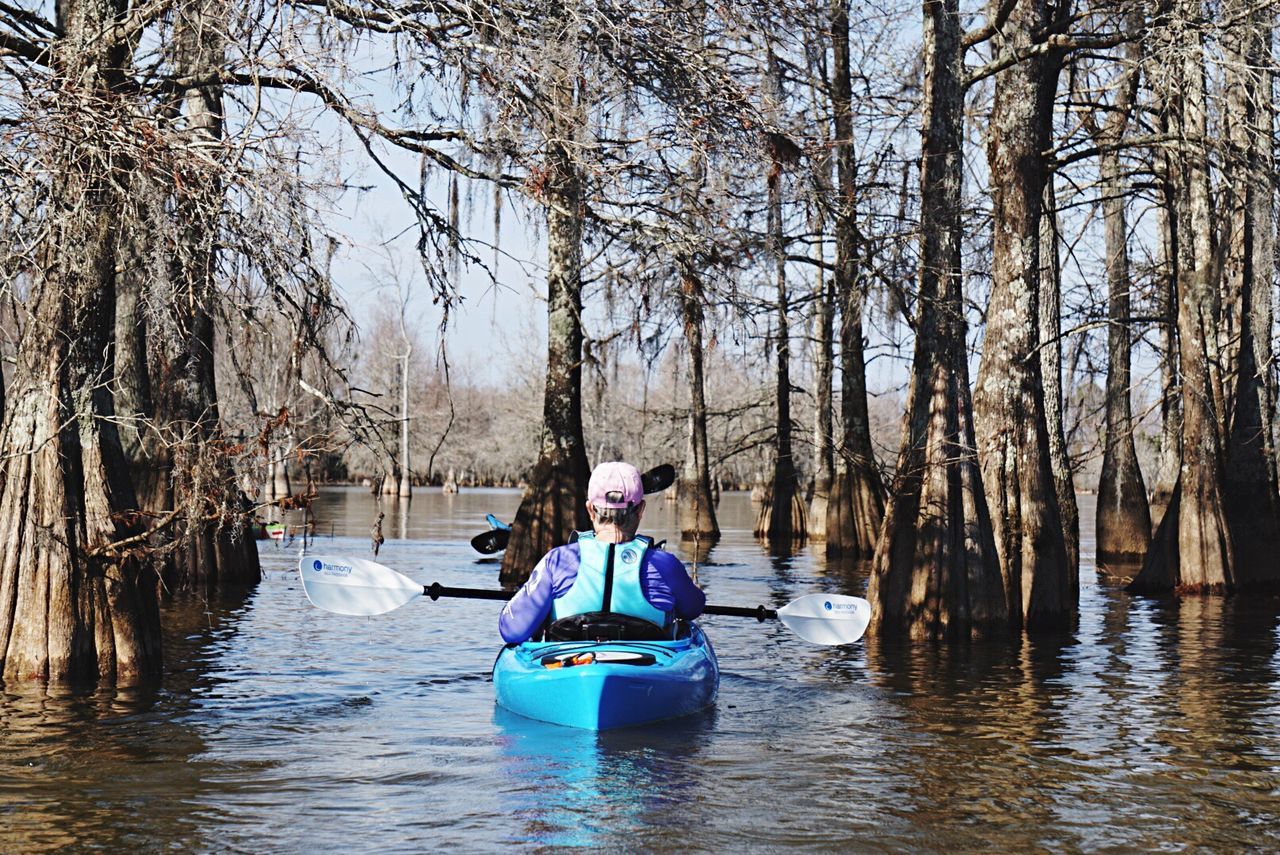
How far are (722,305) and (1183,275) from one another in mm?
→ 9568

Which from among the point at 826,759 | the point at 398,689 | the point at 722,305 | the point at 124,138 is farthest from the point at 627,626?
the point at 124,138

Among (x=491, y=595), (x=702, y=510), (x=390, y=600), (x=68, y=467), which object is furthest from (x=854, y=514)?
(x=68, y=467)

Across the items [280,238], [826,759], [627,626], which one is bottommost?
[826,759]

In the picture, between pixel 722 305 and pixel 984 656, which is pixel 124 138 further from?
pixel 984 656

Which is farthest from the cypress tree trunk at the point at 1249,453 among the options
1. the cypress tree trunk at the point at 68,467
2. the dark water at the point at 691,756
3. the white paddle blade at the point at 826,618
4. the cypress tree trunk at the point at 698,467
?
the cypress tree trunk at the point at 68,467

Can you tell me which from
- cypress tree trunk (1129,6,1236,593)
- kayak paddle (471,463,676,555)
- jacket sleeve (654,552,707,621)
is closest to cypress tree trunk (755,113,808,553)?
cypress tree trunk (1129,6,1236,593)

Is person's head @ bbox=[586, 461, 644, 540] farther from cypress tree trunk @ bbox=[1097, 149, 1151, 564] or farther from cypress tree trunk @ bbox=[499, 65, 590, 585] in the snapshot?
cypress tree trunk @ bbox=[1097, 149, 1151, 564]

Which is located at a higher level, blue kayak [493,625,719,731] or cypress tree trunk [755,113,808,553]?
cypress tree trunk [755,113,808,553]

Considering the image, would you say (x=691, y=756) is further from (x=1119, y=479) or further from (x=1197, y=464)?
(x=1119, y=479)

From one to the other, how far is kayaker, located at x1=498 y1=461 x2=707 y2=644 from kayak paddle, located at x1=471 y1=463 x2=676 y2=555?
281 millimetres

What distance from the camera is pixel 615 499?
9172 mm

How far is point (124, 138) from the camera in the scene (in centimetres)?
827

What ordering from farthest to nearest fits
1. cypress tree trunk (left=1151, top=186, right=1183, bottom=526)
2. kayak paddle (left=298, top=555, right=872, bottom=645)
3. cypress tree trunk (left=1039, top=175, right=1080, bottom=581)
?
cypress tree trunk (left=1151, top=186, right=1183, bottom=526), cypress tree trunk (left=1039, top=175, right=1080, bottom=581), kayak paddle (left=298, top=555, right=872, bottom=645)

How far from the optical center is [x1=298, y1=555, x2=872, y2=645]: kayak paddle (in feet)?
37.1
